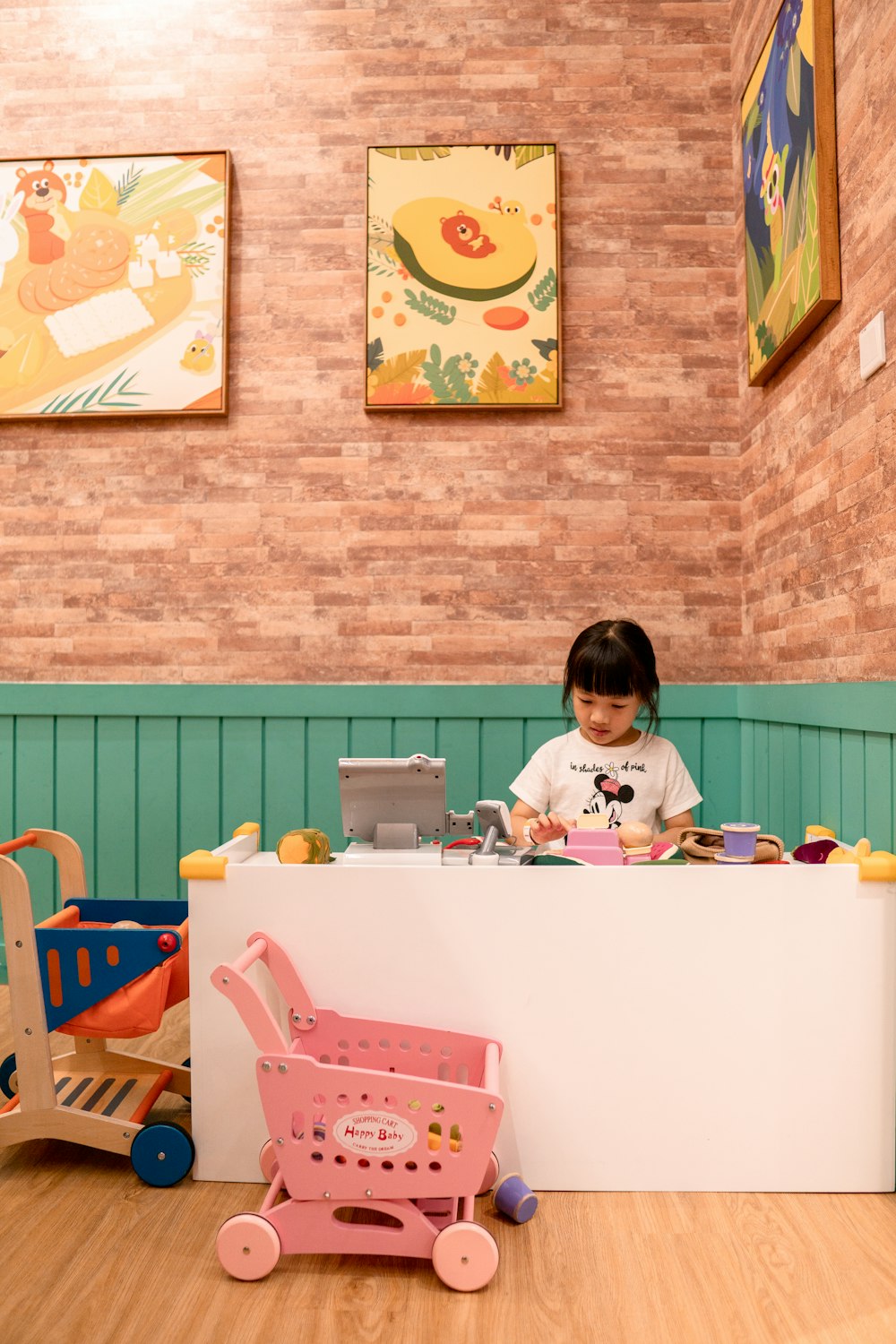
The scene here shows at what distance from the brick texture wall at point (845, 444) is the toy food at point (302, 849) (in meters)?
0.98

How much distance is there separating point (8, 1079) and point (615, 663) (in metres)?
1.39

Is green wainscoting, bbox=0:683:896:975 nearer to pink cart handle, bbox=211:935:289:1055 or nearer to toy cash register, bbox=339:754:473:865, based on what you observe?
toy cash register, bbox=339:754:473:865

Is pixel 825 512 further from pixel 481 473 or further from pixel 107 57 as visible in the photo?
pixel 107 57

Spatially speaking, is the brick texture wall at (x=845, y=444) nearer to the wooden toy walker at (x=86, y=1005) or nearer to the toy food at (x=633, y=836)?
the toy food at (x=633, y=836)

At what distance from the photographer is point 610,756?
6.62 ft

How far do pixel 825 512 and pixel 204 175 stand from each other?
1762 mm

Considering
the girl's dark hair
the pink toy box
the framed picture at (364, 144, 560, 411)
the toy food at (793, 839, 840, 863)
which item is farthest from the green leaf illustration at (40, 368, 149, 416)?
the toy food at (793, 839, 840, 863)

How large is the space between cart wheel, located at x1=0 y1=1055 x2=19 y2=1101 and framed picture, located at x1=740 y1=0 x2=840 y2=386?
2.05 m

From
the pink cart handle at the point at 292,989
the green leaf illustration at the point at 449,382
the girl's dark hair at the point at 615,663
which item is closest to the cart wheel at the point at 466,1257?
the pink cart handle at the point at 292,989

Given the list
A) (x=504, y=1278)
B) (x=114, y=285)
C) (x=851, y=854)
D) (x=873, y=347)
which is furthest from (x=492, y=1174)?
(x=114, y=285)

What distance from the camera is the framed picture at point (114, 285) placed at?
244 centimetres

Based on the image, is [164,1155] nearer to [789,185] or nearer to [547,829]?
[547,829]

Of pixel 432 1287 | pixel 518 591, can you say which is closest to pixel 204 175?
pixel 518 591

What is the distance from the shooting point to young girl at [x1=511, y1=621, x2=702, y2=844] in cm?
193
